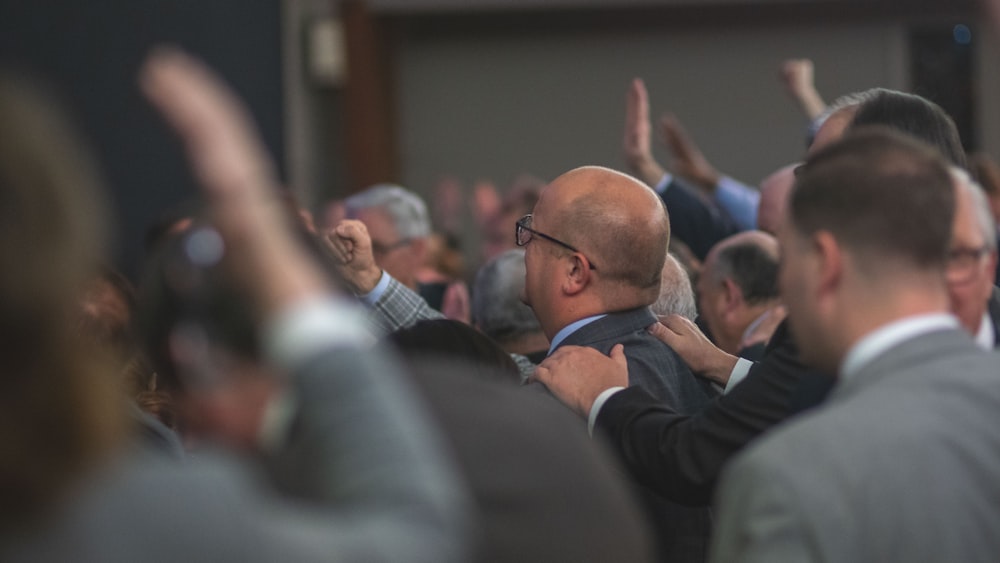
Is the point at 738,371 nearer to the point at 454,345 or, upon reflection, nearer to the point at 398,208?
the point at 454,345

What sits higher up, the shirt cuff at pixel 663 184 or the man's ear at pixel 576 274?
the man's ear at pixel 576 274

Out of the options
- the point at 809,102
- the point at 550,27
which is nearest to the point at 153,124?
the point at 550,27

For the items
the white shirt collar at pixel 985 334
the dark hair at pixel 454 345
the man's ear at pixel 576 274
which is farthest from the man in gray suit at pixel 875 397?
Answer: the man's ear at pixel 576 274

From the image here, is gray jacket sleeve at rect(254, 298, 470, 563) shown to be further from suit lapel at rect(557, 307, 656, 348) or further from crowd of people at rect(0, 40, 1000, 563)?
suit lapel at rect(557, 307, 656, 348)

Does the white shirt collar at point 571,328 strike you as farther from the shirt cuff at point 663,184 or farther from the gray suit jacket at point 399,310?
the shirt cuff at point 663,184

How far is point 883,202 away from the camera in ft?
5.76

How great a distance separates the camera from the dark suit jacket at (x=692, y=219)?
15.1 feet

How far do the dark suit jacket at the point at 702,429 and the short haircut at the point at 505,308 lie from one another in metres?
1.32

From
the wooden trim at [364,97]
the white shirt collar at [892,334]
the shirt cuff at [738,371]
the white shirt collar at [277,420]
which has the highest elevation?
the white shirt collar at [277,420]

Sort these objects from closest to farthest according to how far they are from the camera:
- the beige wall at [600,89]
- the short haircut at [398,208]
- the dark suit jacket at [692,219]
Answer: the dark suit jacket at [692,219] < the short haircut at [398,208] < the beige wall at [600,89]

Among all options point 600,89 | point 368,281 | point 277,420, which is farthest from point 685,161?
point 277,420

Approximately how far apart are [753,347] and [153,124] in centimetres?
513

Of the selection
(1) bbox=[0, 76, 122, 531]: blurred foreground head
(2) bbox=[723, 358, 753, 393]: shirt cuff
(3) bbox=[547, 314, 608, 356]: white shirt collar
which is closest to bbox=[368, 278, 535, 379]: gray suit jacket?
(3) bbox=[547, 314, 608, 356]: white shirt collar

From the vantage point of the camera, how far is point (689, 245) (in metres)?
4.75
